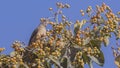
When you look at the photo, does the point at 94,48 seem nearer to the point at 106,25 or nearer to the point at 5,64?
the point at 106,25

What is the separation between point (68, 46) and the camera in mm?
3854

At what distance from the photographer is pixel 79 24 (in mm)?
3943

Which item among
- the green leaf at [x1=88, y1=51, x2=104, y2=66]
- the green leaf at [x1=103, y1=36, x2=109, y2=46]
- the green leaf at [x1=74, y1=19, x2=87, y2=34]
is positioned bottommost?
the green leaf at [x1=88, y1=51, x2=104, y2=66]

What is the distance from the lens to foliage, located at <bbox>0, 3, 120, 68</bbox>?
3668mm

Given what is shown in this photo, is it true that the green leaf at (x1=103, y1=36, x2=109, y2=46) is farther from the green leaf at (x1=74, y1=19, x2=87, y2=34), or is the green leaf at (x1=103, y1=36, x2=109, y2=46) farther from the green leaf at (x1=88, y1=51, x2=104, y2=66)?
the green leaf at (x1=74, y1=19, x2=87, y2=34)

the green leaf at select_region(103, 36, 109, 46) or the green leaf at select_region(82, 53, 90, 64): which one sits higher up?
the green leaf at select_region(103, 36, 109, 46)

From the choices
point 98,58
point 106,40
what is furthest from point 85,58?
point 106,40

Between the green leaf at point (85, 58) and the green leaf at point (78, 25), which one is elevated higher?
the green leaf at point (78, 25)

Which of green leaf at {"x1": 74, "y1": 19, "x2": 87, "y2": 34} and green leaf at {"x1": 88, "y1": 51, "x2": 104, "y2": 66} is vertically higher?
green leaf at {"x1": 74, "y1": 19, "x2": 87, "y2": 34}

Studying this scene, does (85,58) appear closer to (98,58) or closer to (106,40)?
(98,58)

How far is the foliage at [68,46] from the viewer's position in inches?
144

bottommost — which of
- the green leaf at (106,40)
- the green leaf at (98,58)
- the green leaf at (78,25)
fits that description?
the green leaf at (98,58)

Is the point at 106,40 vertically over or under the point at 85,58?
over

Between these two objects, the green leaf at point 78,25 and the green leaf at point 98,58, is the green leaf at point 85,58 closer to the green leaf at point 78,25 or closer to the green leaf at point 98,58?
the green leaf at point 98,58
